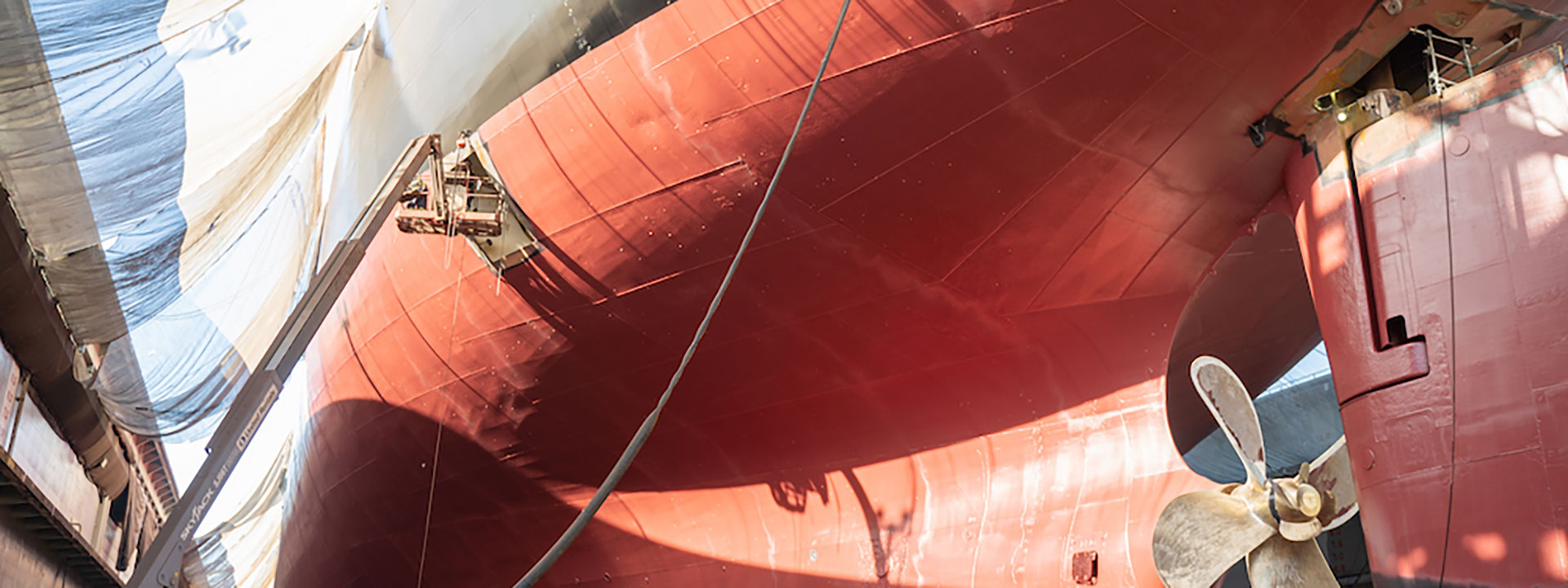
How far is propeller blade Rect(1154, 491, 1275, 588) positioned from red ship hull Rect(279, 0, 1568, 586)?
374 mm

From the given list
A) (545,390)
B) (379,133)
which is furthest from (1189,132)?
(379,133)

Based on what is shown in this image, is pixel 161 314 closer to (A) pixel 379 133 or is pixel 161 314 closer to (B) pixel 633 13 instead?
(A) pixel 379 133

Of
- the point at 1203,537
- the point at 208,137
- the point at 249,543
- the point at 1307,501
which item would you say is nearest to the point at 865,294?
the point at 1203,537

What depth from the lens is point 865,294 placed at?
5219mm

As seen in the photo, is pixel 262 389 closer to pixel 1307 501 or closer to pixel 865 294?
pixel 865 294

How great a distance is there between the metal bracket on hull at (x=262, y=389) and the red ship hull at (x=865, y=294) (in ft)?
1.44

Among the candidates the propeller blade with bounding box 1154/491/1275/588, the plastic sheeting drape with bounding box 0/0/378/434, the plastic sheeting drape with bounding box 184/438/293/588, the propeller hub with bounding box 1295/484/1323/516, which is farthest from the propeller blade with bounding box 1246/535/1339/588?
the plastic sheeting drape with bounding box 184/438/293/588

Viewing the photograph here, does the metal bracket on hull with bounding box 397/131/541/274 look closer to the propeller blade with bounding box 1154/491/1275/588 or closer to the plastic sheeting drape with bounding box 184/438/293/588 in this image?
the propeller blade with bounding box 1154/491/1275/588

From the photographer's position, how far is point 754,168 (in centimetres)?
480

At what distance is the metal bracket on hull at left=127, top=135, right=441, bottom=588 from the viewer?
4.86m

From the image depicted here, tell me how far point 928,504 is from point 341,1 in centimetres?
487

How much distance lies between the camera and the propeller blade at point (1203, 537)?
4.17m

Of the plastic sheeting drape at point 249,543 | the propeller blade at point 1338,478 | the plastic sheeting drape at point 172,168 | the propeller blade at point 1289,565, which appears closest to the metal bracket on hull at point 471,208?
the plastic sheeting drape at point 172,168

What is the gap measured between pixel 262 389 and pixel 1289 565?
483 centimetres
